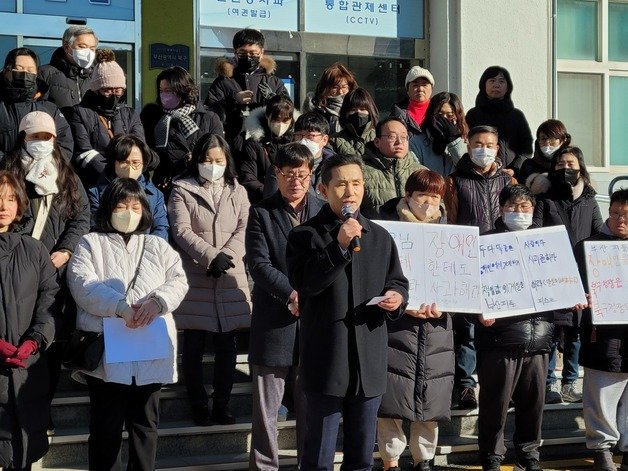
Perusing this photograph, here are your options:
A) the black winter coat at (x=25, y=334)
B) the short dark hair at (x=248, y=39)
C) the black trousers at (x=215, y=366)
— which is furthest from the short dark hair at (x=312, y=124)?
the black winter coat at (x=25, y=334)

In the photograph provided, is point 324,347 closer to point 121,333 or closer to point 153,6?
point 121,333

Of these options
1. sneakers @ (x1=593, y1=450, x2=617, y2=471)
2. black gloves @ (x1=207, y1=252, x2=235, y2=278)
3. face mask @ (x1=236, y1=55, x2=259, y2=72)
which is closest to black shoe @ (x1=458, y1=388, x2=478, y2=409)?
sneakers @ (x1=593, y1=450, x2=617, y2=471)

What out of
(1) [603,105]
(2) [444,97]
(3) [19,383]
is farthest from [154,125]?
(1) [603,105]

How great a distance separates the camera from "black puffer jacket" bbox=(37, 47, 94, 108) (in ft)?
30.6

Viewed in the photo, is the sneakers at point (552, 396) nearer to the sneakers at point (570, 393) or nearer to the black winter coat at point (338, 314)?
the sneakers at point (570, 393)

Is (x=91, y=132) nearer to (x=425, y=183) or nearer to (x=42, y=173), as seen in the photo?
(x=42, y=173)

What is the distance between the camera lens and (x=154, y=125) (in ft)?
31.6

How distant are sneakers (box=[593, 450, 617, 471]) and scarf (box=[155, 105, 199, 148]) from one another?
404cm

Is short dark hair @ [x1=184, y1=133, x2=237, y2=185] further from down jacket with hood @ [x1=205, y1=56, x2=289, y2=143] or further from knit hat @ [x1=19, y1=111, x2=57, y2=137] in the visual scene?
down jacket with hood @ [x1=205, y1=56, x2=289, y2=143]

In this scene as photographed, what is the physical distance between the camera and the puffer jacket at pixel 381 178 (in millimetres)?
8570

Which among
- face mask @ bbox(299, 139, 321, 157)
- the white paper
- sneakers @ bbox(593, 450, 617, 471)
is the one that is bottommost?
sneakers @ bbox(593, 450, 617, 471)

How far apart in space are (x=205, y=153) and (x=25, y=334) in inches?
91.0

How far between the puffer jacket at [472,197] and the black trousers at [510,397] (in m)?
1.23

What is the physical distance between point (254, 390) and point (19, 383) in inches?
59.4
